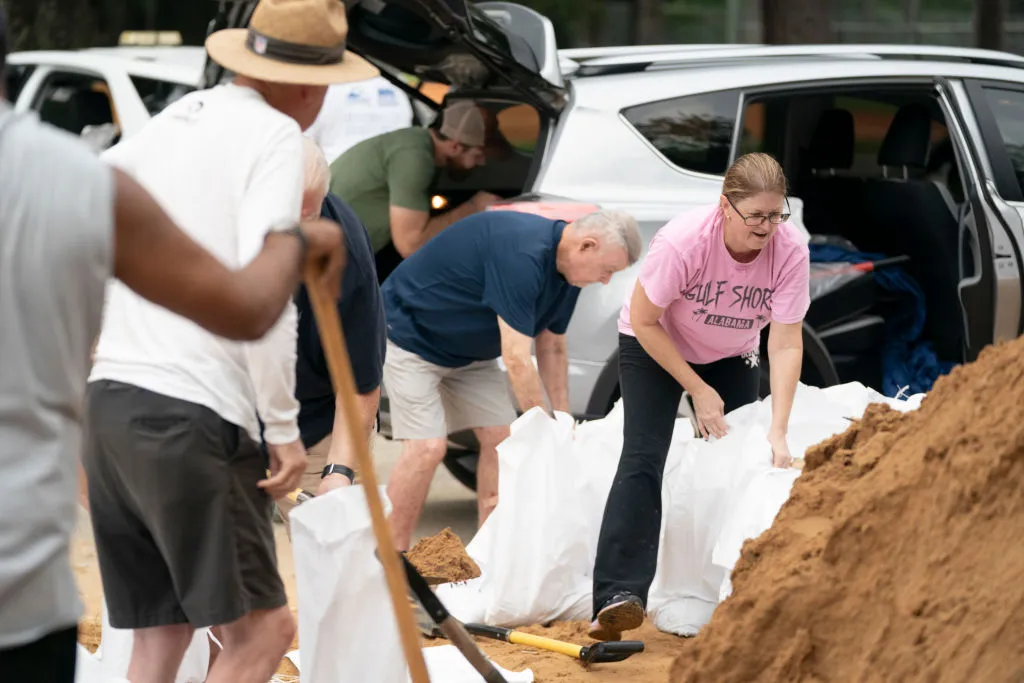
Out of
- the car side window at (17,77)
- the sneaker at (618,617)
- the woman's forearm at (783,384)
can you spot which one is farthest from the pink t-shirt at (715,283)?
the car side window at (17,77)

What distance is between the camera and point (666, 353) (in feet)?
14.7

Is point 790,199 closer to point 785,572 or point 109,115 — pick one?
point 785,572

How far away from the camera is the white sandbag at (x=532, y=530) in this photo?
15.7 ft

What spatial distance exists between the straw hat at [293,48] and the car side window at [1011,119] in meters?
3.59

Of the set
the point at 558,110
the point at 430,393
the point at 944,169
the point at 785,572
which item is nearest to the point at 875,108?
the point at 944,169

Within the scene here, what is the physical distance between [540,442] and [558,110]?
5.21 ft

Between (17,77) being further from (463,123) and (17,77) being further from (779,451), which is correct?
(779,451)

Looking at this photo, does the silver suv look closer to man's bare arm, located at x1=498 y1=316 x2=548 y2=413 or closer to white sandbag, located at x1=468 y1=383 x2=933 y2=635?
man's bare arm, located at x1=498 y1=316 x2=548 y2=413

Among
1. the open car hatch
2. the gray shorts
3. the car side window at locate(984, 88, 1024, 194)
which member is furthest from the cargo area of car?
the gray shorts

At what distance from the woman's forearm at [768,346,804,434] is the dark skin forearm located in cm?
267

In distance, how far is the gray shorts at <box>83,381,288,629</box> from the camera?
306 cm

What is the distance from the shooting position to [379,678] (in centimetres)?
346

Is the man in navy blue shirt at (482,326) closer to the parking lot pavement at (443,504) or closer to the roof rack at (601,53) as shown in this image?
the parking lot pavement at (443,504)

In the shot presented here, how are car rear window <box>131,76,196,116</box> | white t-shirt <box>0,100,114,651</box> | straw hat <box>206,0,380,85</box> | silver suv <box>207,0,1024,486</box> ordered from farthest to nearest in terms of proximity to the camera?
car rear window <box>131,76,196,116</box>, silver suv <box>207,0,1024,486</box>, straw hat <box>206,0,380,85</box>, white t-shirt <box>0,100,114,651</box>
